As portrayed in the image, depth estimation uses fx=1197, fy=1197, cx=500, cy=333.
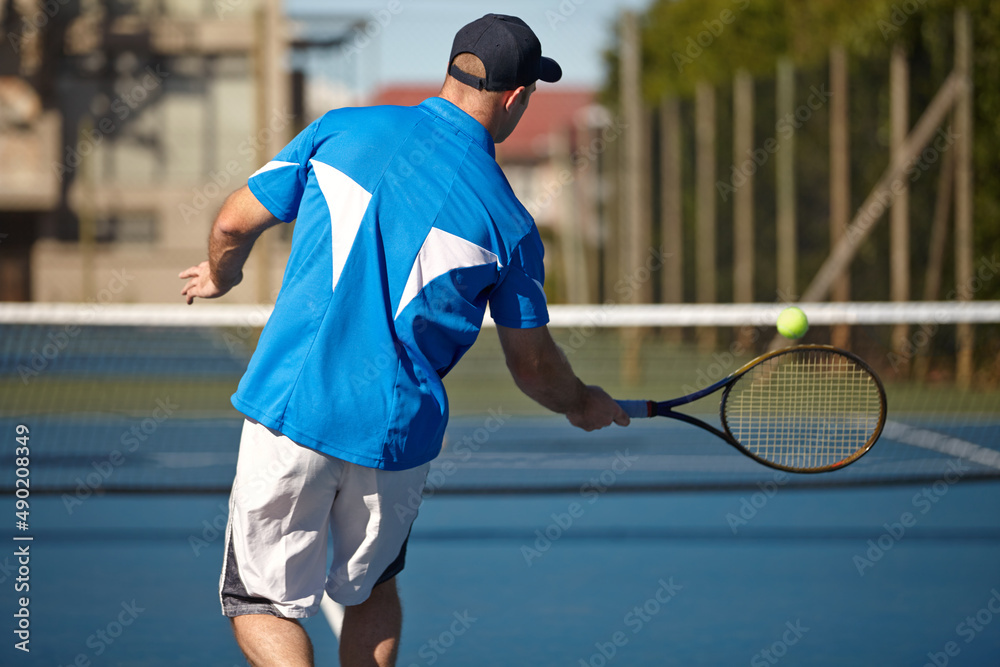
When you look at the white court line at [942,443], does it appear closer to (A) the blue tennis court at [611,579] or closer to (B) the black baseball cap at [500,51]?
(A) the blue tennis court at [611,579]

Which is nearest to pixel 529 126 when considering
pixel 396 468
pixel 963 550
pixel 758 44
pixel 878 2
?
pixel 758 44

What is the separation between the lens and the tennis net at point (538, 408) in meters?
5.64

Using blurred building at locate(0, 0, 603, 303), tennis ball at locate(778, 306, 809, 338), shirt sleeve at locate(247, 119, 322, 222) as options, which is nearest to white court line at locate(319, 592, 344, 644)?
tennis ball at locate(778, 306, 809, 338)

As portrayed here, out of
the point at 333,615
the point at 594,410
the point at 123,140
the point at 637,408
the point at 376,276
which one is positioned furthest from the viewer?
the point at 123,140

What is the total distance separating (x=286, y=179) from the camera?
2.28 metres

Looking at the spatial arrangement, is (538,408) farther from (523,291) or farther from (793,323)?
(523,291)

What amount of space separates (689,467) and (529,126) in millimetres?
34214

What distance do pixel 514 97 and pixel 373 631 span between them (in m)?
1.13

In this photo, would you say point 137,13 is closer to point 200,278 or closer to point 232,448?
point 232,448

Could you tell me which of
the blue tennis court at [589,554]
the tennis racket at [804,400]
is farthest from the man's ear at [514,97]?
the blue tennis court at [589,554]

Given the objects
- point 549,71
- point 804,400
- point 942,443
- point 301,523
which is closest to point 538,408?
point 942,443

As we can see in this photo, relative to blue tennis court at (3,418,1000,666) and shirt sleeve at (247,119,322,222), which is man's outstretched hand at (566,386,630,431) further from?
blue tennis court at (3,418,1000,666)

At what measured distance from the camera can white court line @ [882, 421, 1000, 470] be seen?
7.27m

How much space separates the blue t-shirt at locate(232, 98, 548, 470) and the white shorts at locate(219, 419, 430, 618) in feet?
0.20
